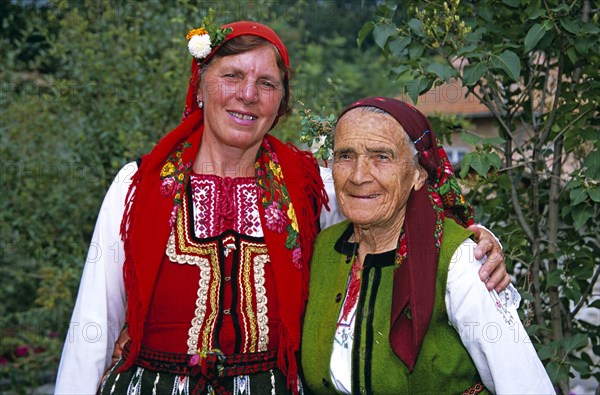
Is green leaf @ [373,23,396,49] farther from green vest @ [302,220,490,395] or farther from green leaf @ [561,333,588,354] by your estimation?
green leaf @ [561,333,588,354]

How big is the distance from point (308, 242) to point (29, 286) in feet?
12.1

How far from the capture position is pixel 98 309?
2.49m

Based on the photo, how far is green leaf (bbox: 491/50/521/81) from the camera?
8.48 feet

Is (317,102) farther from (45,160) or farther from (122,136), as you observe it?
(45,160)

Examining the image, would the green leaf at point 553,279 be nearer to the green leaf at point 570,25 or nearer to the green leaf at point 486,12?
the green leaf at point 570,25

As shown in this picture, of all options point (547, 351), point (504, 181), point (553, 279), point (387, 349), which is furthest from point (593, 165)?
point (387, 349)

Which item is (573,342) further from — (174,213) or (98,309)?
(98,309)

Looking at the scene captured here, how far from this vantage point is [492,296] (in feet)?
6.91

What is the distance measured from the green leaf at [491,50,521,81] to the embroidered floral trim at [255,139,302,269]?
865 millimetres

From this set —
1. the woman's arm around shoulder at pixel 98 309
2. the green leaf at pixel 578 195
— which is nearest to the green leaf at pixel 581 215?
the green leaf at pixel 578 195

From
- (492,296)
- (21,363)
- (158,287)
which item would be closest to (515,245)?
(492,296)

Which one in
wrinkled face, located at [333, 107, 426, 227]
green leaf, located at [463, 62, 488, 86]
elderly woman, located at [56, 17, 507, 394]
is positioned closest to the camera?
wrinkled face, located at [333, 107, 426, 227]

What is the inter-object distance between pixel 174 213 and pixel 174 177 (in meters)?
0.13

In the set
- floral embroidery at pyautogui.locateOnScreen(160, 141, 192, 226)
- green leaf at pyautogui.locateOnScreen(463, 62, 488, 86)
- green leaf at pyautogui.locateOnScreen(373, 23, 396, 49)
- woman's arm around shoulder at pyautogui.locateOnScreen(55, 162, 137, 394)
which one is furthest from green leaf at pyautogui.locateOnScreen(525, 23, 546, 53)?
woman's arm around shoulder at pyautogui.locateOnScreen(55, 162, 137, 394)
